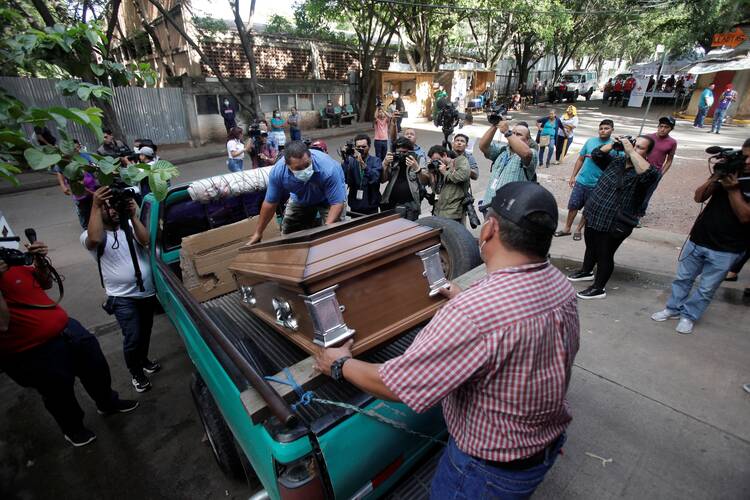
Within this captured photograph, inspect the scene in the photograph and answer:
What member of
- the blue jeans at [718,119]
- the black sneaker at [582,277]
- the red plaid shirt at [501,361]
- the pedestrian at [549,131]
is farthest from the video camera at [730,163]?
the blue jeans at [718,119]

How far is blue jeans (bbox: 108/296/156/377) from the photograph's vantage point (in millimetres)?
3180

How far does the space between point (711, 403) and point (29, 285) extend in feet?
16.6

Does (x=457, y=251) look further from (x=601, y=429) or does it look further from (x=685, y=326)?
(x=685, y=326)

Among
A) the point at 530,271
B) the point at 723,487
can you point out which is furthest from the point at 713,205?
the point at 530,271

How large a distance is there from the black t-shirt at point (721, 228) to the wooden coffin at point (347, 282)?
2.86 m

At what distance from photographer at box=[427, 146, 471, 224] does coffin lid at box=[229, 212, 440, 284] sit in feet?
7.47

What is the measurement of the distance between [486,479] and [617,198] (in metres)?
3.58

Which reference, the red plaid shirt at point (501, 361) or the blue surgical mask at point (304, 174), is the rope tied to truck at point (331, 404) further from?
the blue surgical mask at point (304, 174)

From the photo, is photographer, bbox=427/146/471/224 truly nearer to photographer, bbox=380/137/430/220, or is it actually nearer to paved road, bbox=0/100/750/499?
photographer, bbox=380/137/430/220

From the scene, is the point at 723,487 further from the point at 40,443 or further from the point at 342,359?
the point at 40,443

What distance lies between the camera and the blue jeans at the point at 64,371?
2539 mm

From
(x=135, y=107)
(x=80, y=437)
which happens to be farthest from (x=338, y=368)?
(x=135, y=107)

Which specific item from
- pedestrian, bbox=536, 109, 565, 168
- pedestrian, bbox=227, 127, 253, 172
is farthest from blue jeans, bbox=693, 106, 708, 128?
pedestrian, bbox=227, 127, 253, 172

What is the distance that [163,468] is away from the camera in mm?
2674
